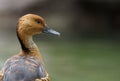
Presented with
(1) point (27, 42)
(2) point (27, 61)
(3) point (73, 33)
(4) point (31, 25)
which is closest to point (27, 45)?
(1) point (27, 42)

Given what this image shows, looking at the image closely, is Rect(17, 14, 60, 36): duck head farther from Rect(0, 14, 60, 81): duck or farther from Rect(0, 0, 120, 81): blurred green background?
Rect(0, 0, 120, 81): blurred green background

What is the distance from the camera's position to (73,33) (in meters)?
16.3

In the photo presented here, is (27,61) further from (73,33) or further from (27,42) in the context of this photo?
(73,33)

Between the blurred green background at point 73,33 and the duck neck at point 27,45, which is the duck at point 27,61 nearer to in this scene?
the duck neck at point 27,45

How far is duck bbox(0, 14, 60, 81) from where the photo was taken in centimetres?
693

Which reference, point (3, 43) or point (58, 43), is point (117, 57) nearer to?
point (58, 43)

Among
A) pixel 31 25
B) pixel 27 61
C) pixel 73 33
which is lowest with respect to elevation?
pixel 73 33

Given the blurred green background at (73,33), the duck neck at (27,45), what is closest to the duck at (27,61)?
the duck neck at (27,45)

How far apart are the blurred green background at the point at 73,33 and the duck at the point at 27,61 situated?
15.8ft

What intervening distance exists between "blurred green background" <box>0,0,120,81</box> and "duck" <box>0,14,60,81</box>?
4.83 m

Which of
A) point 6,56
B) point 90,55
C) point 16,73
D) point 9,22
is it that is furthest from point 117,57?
point 16,73

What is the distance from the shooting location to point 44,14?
1662cm

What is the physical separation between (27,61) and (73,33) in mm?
9057

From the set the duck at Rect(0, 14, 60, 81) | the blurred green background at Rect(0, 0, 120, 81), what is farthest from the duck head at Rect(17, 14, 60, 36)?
the blurred green background at Rect(0, 0, 120, 81)
